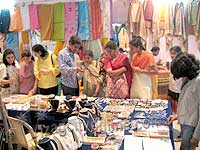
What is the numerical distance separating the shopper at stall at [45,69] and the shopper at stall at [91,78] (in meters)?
0.43

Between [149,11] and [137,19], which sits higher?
[149,11]

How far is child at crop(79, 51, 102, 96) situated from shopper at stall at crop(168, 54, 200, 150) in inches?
61.1

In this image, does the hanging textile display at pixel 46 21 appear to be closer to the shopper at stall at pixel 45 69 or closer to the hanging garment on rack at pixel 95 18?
the hanging garment on rack at pixel 95 18

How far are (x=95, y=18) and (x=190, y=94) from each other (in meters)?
3.12

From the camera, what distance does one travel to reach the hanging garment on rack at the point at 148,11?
513cm

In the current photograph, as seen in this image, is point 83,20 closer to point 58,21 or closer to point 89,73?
point 58,21

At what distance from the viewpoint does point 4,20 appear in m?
5.68

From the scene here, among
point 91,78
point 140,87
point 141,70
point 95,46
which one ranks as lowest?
point 140,87

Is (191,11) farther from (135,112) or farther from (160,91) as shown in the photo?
(135,112)

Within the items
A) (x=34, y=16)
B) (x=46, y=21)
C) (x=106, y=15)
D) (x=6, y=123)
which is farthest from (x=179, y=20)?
(x=6, y=123)

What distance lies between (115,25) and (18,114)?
8.80 feet

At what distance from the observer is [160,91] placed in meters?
4.84

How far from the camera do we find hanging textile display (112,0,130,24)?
5.11 m

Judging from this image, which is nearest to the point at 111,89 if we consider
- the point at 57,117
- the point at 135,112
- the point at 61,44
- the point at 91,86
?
the point at 91,86
